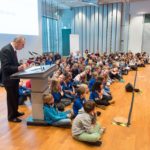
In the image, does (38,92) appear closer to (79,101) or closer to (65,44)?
(79,101)

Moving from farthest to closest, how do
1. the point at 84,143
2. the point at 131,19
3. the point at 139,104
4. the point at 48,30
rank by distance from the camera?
the point at 131,19 < the point at 48,30 < the point at 139,104 < the point at 84,143

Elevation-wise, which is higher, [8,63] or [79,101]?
[8,63]

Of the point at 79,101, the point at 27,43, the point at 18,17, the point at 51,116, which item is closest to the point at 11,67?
the point at 51,116

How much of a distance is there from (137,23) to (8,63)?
10.5 meters

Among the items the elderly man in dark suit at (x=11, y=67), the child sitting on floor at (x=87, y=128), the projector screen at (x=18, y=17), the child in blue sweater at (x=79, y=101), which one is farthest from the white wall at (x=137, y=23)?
the child sitting on floor at (x=87, y=128)

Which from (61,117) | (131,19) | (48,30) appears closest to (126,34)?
(131,19)

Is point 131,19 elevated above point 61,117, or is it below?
above

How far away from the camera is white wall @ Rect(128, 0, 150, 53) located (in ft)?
37.4

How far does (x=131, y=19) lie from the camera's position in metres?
11.8

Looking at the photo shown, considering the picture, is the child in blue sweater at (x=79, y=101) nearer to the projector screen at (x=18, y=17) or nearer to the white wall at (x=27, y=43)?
the projector screen at (x=18, y=17)

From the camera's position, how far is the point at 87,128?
2.46 m

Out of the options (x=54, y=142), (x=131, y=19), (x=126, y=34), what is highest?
(x=131, y=19)

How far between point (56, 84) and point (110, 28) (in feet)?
29.9

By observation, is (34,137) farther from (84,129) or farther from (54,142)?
(84,129)
